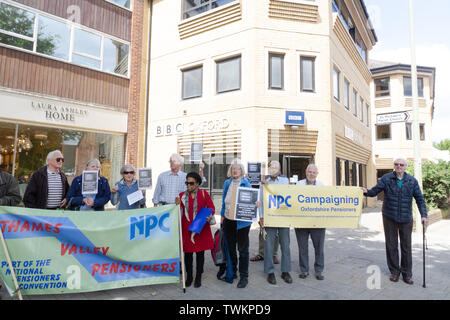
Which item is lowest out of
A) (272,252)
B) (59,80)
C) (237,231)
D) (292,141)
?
(272,252)

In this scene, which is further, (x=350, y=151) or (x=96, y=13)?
(x=350, y=151)

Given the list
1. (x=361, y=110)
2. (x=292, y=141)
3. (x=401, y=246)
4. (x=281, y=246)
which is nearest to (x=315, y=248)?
(x=281, y=246)

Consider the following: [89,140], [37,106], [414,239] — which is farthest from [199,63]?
[414,239]

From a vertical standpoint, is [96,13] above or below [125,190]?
above

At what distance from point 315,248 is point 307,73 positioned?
28.1ft

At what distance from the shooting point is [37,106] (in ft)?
34.6

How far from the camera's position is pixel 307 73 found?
11555 mm

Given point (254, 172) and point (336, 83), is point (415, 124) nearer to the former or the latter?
point (336, 83)

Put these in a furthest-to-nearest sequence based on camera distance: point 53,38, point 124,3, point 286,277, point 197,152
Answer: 1. point 124,3
2. point 53,38
3. point 197,152
4. point 286,277
